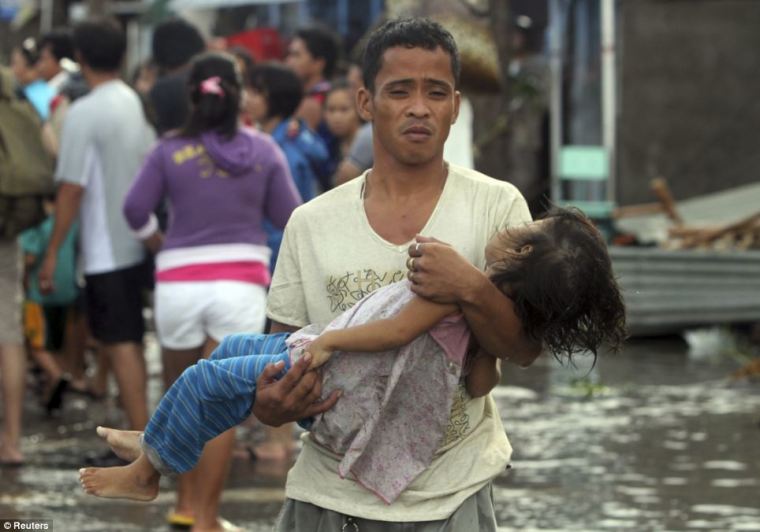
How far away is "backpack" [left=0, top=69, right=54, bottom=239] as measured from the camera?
27.0 feet

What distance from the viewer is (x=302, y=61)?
1080 cm

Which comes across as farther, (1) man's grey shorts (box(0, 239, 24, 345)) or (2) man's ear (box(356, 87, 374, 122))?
(1) man's grey shorts (box(0, 239, 24, 345))

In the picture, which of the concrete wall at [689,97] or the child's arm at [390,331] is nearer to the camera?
the child's arm at [390,331]

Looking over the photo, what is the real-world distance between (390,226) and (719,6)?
15.7 meters

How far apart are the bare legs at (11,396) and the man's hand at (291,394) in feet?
15.2

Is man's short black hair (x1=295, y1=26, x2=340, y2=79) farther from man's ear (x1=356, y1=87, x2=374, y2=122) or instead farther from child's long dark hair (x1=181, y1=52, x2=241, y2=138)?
man's ear (x1=356, y1=87, x2=374, y2=122)

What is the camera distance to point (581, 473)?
817 cm

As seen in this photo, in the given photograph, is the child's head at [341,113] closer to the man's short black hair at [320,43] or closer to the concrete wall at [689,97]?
the man's short black hair at [320,43]

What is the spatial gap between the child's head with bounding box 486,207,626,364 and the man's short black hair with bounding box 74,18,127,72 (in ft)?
16.2

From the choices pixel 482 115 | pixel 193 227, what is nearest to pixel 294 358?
pixel 193 227

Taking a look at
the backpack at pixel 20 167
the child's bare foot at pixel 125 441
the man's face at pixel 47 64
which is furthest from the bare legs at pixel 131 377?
the man's face at pixel 47 64

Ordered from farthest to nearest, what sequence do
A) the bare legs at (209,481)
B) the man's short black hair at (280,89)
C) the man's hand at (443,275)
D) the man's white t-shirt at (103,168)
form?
1. the man's short black hair at (280,89)
2. the man's white t-shirt at (103,168)
3. the bare legs at (209,481)
4. the man's hand at (443,275)

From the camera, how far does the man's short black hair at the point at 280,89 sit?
29.8ft
